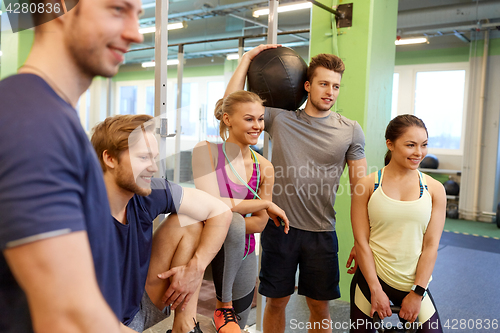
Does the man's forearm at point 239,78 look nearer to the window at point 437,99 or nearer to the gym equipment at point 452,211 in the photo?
the gym equipment at point 452,211

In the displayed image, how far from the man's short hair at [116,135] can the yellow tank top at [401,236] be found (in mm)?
1144

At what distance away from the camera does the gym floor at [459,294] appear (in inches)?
103

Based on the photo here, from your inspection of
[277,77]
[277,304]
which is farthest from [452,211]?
[277,77]

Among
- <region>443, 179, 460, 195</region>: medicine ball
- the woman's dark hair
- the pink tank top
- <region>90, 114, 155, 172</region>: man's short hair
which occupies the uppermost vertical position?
the woman's dark hair

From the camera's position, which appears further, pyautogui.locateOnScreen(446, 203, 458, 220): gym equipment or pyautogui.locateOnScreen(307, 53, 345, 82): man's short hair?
pyautogui.locateOnScreen(446, 203, 458, 220): gym equipment

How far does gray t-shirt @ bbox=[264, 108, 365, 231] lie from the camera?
1938 mm

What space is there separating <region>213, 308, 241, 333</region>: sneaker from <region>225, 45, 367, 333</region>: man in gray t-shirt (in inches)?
22.2

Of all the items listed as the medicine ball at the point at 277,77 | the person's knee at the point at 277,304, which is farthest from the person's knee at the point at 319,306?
the medicine ball at the point at 277,77

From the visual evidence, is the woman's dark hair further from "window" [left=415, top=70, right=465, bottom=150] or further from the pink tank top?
"window" [left=415, top=70, right=465, bottom=150]

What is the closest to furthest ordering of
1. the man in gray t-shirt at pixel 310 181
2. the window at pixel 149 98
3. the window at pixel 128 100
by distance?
the man in gray t-shirt at pixel 310 181
the window at pixel 149 98
the window at pixel 128 100

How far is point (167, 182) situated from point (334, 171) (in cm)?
97

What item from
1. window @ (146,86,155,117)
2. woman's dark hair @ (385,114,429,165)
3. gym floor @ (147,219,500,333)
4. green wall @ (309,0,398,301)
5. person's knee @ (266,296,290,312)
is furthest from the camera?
window @ (146,86,155,117)

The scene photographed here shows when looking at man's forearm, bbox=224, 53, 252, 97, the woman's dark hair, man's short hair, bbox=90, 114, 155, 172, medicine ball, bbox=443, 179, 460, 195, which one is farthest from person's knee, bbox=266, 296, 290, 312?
medicine ball, bbox=443, 179, 460, 195

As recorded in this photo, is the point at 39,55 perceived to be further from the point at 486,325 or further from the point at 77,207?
the point at 486,325
